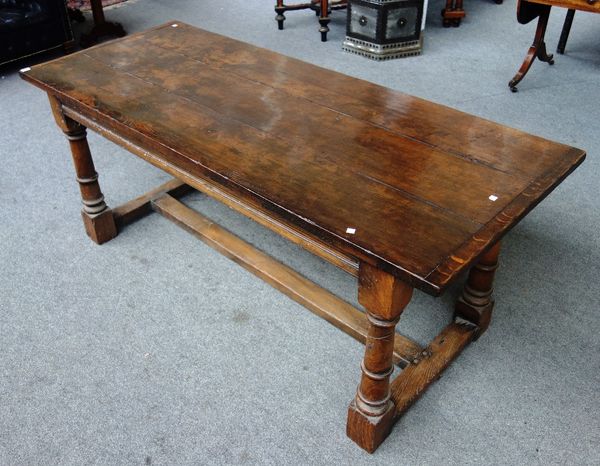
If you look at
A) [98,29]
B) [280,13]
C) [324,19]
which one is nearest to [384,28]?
[324,19]

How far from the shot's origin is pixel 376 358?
130 centimetres

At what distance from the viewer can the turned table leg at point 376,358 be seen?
3.84ft

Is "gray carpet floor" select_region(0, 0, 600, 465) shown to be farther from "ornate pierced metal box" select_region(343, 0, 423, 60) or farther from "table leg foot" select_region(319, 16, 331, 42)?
"table leg foot" select_region(319, 16, 331, 42)

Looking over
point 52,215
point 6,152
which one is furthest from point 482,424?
point 6,152

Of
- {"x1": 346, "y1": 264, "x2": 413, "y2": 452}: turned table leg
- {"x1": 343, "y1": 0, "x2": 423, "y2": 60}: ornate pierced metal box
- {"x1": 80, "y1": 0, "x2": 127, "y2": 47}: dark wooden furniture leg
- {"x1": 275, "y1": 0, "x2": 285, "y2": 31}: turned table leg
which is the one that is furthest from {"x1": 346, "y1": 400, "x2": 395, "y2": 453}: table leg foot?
{"x1": 80, "y1": 0, "x2": 127, "y2": 47}: dark wooden furniture leg

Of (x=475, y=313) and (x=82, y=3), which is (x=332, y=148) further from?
(x=82, y=3)

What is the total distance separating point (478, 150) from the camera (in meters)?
1.44

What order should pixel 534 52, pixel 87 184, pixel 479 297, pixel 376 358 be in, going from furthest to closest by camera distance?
pixel 534 52
pixel 87 184
pixel 479 297
pixel 376 358

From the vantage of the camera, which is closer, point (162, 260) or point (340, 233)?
point (340, 233)

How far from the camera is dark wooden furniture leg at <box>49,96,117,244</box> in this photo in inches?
73.5

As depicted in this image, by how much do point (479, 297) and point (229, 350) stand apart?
68cm

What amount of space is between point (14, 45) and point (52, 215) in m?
1.52

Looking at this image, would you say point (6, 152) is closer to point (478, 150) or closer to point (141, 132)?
point (141, 132)

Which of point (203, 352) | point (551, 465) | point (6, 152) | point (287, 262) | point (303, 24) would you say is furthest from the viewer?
point (303, 24)
